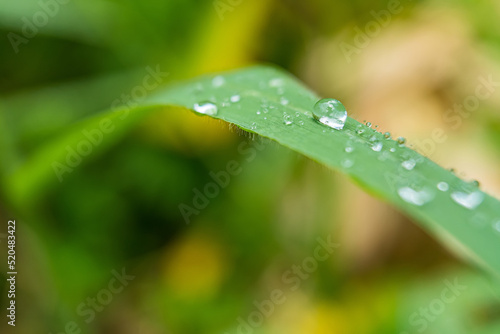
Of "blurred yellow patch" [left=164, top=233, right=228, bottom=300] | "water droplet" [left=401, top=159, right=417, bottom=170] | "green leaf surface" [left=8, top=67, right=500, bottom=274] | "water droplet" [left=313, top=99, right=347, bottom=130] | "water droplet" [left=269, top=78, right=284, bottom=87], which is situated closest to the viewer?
"green leaf surface" [left=8, top=67, right=500, bottom=274]

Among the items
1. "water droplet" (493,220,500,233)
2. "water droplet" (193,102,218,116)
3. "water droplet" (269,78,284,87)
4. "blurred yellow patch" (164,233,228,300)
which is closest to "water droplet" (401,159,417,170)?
"water droplet" (493,220,500,233)

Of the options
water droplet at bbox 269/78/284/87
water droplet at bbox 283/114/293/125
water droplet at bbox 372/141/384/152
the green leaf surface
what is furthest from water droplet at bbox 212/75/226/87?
water droplet at bbox 372/141/384/152

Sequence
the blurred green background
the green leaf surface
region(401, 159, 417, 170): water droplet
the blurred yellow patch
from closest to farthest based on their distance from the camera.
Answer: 1. the green leaf surface
2. region(401, 159, 417, 170): water droplet
3. the blurred green background
4. the blurred yellow patch

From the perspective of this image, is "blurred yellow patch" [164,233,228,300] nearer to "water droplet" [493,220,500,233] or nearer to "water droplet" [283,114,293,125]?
"water droplet" [283,114,293,125]

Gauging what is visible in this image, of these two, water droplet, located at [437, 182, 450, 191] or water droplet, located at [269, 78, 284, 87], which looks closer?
water droplet, located at [437, 182, 450, 191]

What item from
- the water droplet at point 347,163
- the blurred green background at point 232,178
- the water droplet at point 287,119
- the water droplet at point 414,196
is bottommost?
the blurred green background at point 232,178

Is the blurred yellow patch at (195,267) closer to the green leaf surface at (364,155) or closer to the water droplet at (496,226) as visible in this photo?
the green leaf surface at (364,155)

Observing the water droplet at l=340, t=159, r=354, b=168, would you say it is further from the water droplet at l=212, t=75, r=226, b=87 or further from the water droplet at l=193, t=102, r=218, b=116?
the water droplet at l=212, t=75, r=226, b=87

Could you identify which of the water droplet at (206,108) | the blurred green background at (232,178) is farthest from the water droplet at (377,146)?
the blurred green background at (232,178)

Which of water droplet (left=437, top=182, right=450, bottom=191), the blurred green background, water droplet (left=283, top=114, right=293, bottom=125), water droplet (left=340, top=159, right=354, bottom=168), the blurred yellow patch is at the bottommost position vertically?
the blurred yellow patch

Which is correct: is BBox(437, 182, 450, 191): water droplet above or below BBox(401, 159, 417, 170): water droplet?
above
